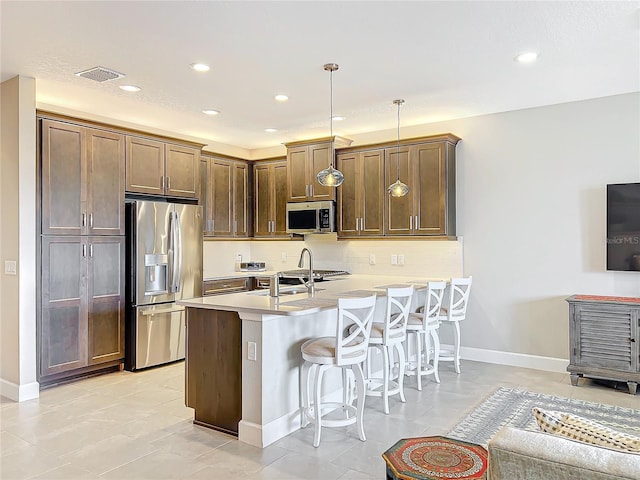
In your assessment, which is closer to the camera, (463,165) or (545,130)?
(545,130)

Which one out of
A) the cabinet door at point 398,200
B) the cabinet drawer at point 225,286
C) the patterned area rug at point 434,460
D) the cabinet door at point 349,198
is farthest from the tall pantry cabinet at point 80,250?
the patterned area rug at point 434,460

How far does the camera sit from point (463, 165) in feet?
18.4

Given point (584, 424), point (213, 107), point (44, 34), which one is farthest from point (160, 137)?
point (584, 424)

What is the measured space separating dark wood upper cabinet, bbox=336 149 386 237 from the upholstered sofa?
4.50m

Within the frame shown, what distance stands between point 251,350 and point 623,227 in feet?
12.3

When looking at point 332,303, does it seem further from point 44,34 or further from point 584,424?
point 44,34

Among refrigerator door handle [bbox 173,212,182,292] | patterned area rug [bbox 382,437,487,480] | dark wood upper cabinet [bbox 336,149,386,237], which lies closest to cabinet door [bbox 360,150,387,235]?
dark wood upper cabinet [bbox 336,149,386,237]

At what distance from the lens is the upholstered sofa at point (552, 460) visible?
122cm

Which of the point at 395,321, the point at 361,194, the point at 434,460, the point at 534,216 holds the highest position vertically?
the point at 361,194

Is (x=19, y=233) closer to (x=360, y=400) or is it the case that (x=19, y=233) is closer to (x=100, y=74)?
(x=100, y=74)

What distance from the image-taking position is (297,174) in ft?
21.2

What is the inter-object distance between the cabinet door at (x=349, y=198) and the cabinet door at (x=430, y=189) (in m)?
0.80

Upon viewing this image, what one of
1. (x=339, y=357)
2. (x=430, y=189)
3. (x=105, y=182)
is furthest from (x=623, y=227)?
(x=105, y=182)

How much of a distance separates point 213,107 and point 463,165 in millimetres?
2967
